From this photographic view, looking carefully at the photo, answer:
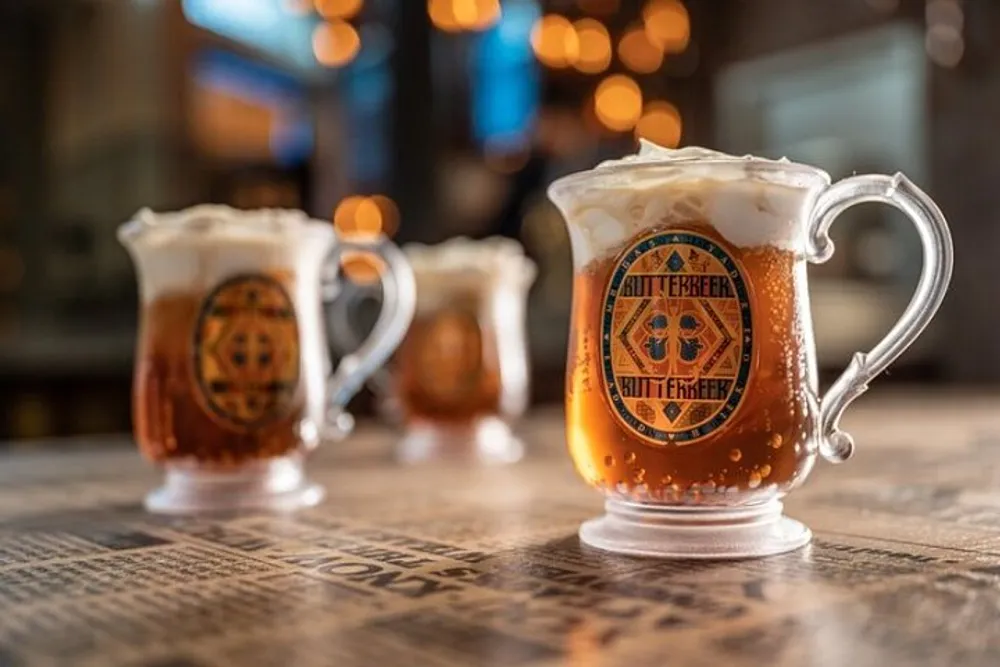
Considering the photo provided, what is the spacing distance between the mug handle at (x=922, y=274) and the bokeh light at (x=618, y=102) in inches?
148

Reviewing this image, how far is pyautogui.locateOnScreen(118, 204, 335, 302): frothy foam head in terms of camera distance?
3.65 feet

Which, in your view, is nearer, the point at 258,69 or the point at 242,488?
the point at 242,488

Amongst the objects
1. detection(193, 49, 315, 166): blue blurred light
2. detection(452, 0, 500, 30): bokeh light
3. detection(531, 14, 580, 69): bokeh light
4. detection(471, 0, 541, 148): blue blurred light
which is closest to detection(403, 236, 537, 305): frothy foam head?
detection(452, 0, 500, 30): bokeh light

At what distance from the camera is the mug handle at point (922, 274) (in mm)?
867

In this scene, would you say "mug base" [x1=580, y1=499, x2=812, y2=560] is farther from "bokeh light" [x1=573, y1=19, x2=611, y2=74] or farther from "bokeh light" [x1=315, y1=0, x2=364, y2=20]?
"bokeh light" [x1=573, y1=19, x2=611, y2=74]

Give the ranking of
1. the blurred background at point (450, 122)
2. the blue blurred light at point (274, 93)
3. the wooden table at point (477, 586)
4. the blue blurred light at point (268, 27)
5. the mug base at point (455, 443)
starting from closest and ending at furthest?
1. the wooden table at point (477, 586)
2. the mug base at point (455, 443)
3. the blurred background at point (450, 122)
4. the blue blurred light at point (268, 27)
5. the blue blurred light at point (274, 93)

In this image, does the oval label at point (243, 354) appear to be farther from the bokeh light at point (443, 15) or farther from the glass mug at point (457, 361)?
the bokeh light at point (443, 15)

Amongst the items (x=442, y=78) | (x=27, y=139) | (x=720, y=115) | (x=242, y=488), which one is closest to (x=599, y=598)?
(x=242, y=488)

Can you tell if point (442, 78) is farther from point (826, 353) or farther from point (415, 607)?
point (415, 607)

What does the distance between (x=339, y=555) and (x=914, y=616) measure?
16.4 inches

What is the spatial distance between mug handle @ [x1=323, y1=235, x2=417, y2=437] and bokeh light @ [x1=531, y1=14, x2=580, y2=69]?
3.21 meters

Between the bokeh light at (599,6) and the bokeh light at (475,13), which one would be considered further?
the bokeh light at (599,6)

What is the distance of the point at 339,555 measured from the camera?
34.2 inches

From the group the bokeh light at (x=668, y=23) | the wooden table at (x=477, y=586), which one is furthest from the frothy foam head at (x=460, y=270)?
the bokeh light at (x=668, y=23)
